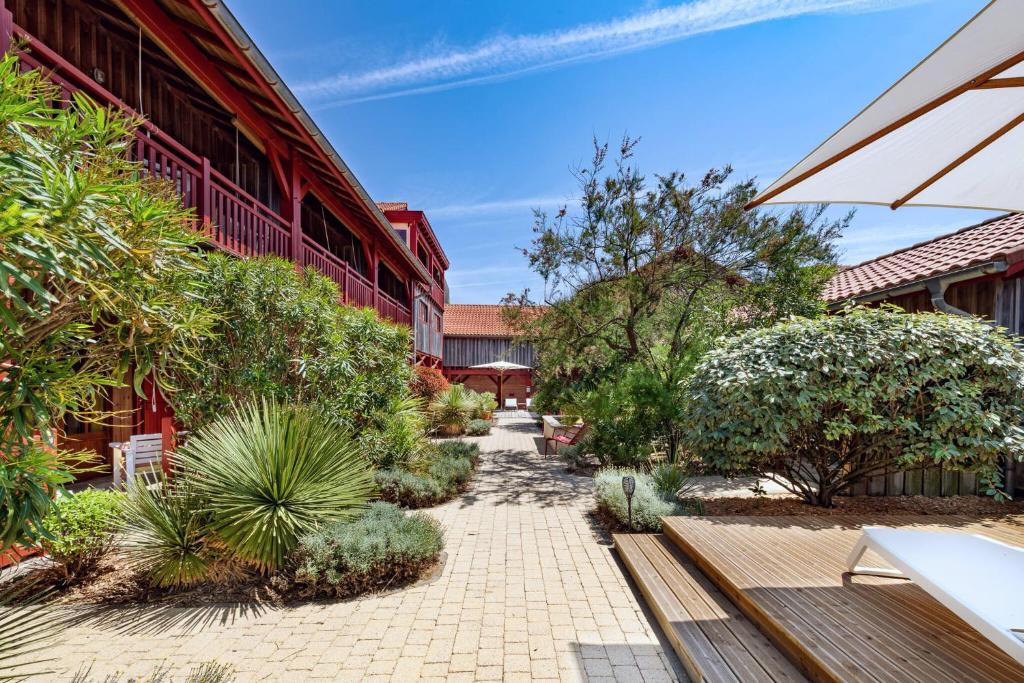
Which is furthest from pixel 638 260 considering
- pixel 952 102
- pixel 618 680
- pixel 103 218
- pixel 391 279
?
pixel 391 279

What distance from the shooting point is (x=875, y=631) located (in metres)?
2.59

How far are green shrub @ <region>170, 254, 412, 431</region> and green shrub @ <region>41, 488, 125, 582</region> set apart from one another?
1.02 meters

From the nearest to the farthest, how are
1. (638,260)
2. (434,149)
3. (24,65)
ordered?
(24,65) < (638,260) < (434,149)

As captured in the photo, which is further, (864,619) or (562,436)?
(562,436)

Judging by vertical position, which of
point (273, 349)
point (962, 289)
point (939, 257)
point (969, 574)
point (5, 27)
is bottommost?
point (969, 574)

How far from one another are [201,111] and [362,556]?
27.4 feet

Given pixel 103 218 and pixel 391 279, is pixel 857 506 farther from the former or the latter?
pixel 391 279

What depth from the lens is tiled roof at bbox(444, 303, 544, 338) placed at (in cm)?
2809

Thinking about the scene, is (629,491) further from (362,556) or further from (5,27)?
(5,27)

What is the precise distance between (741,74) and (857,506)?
6837 millimetres

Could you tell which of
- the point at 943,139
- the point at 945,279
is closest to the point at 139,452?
the point at 943,139

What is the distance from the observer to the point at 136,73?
6793 mm

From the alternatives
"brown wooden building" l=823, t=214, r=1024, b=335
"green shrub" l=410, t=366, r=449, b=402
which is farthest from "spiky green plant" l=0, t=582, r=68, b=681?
"green shrub" l=410, t=366, r=449, b=402

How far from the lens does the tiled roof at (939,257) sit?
5.59m
